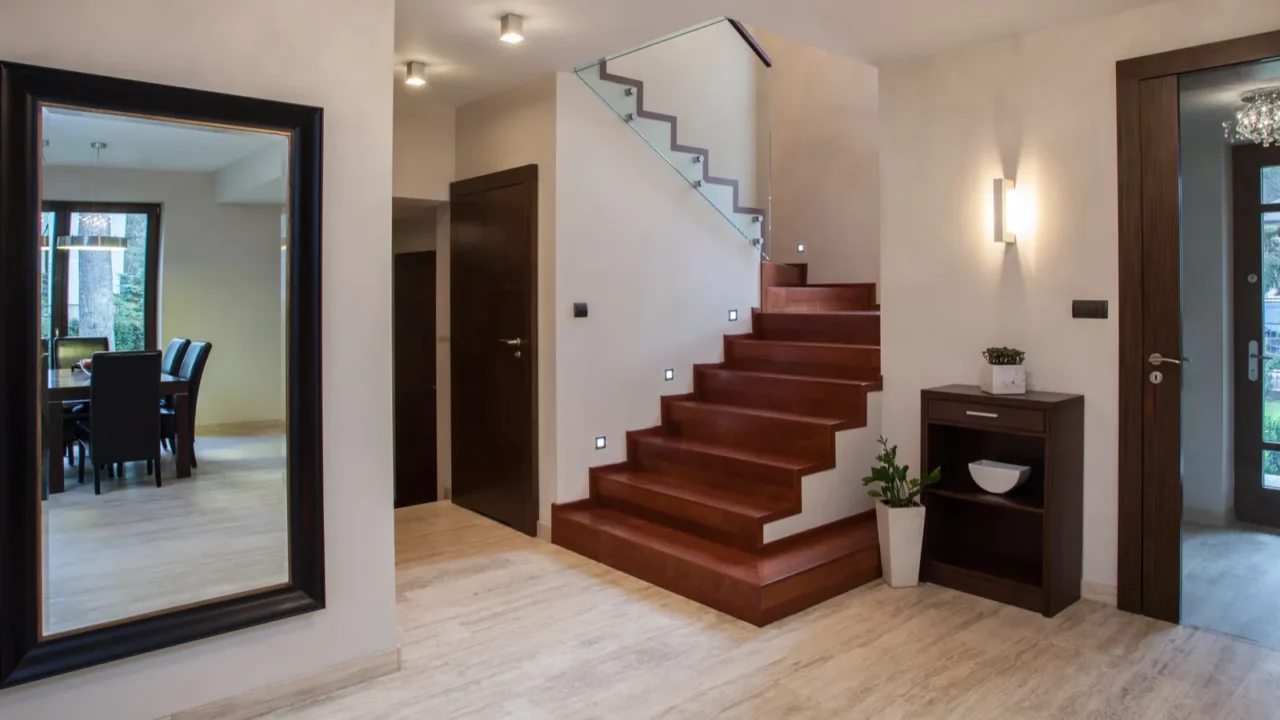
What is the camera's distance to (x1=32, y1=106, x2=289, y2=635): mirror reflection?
2.30 meters

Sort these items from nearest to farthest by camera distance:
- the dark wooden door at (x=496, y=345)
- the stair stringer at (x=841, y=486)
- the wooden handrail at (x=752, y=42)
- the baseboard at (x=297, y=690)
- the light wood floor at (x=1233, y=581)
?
the baseboard at (x=297, y=690), the light wood floor at (x=1233, y=581), the stair stringer at (x=841, y=486), the dark wooden door at (x=496, y=345), the wooden handrail at (x=752, y=42)

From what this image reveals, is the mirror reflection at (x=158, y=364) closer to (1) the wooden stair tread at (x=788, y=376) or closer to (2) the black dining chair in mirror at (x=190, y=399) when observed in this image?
(2) the black dining chair in mirror at (x=190, y=399)

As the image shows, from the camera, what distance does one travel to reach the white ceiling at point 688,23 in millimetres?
3371

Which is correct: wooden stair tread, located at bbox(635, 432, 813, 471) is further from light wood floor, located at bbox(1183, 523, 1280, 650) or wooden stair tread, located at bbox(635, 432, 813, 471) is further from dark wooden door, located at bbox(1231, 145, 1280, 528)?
dark wooden door, located at bbox(1231, 145, 1280, 528)

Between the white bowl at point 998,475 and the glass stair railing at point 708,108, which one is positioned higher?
the glass stair railing at point 708,108

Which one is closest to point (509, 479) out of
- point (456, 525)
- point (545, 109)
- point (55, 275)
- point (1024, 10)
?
point (456, 525)

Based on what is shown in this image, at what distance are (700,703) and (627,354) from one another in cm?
249

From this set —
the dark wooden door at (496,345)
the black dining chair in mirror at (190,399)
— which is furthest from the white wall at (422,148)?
the black dining chair in mirror at (190,399)

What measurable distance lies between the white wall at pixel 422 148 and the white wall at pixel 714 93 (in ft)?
4.42

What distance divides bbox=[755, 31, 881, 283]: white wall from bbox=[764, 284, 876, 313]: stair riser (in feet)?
1.05

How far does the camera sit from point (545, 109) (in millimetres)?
4547

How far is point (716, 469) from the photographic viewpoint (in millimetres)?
4375

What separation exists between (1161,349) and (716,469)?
7.03ft

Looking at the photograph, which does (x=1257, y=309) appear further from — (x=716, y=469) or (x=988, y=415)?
(x=716, y=469)
